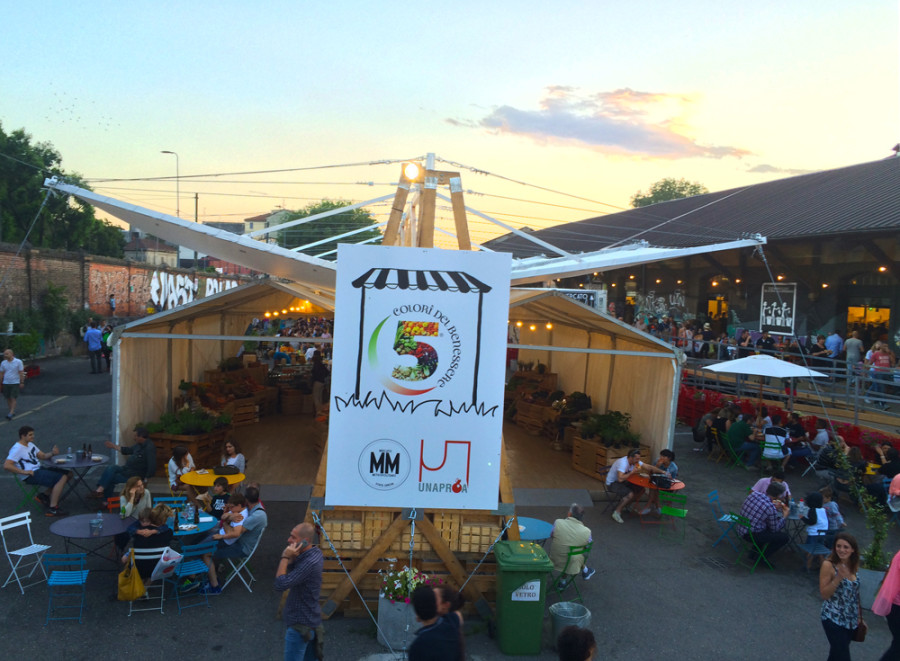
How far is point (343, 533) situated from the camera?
5660 millimetres

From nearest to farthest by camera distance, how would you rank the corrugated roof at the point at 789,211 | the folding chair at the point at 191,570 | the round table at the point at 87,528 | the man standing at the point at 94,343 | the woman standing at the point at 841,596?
the woman standing at the point at 841,596, the folding chair at the point at 191,570, the round table at the point at 87,528, the corrugated roof at the point at 789,211, the man standing at the point at 94,343

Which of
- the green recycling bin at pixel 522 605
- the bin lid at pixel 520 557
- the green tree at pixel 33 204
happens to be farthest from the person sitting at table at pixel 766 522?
the green tree at pixel 33 204

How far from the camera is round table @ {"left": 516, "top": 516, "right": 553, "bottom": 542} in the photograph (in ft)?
21.8

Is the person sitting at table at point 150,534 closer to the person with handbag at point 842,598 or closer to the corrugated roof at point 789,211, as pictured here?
the person with handbag at point 842,598

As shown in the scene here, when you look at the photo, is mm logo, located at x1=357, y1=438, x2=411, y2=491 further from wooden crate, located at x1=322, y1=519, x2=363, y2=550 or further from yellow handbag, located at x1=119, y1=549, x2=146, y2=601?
yellow handbag, located at x1=119, y1=549, x2=146, y2=601

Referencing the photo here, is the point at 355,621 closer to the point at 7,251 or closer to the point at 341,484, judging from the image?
the point at 341,484

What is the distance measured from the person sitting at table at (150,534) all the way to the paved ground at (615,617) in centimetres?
39

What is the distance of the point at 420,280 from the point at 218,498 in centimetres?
375

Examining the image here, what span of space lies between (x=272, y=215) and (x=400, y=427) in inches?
3400

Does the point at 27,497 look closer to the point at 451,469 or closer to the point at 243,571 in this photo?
the point at 243,571

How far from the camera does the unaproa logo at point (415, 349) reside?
5.03 m

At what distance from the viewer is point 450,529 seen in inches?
227

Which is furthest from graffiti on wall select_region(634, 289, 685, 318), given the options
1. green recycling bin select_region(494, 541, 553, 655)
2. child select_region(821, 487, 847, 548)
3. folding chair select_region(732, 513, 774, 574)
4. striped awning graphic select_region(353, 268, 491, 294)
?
striped awning graphic select_region(353, 268, 491, 294)

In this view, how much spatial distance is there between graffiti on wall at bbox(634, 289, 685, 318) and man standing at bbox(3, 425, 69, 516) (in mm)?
20475
